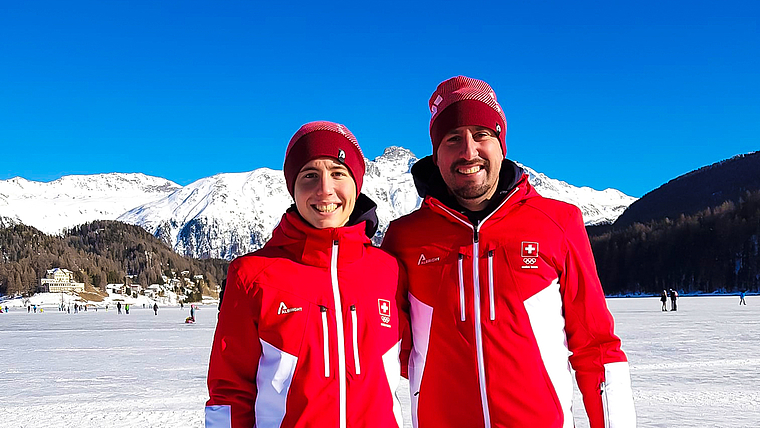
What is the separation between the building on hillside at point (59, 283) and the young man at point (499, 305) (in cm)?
13824

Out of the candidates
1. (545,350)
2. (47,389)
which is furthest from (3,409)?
(545,350)

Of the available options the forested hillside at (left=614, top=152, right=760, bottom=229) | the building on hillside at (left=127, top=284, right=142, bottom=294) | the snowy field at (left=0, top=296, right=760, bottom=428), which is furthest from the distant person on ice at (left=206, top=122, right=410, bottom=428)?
the forested hillside at (left=614, top=152, right=760, bottom=229)

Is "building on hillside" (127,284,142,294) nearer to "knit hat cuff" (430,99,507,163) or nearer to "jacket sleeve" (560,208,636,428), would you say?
"knit hat cuff" (430,99,507,163)

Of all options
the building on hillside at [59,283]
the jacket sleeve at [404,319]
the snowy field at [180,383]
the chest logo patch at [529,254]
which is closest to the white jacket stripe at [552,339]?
the chest logo patch at [529,254]

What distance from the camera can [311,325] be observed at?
2844 millimetres

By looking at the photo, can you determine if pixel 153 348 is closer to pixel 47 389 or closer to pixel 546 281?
pixel 47 389

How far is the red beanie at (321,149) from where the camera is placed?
3.02 metres

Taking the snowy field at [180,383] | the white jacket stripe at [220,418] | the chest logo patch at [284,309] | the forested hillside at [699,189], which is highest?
the forested hillside at [699,189]

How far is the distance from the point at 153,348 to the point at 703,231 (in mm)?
120395

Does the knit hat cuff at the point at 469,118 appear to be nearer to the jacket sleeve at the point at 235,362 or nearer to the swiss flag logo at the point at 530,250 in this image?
the swiss flag logo at the point at 530,250

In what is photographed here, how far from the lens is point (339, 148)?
9.99 ft

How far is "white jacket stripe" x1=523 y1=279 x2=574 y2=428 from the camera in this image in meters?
2.99

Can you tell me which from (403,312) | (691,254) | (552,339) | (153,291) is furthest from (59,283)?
(552,339)

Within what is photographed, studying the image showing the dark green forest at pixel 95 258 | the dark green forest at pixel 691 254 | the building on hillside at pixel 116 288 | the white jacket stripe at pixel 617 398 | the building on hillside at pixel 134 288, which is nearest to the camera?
the white jacket stripe at pixel 617 398
